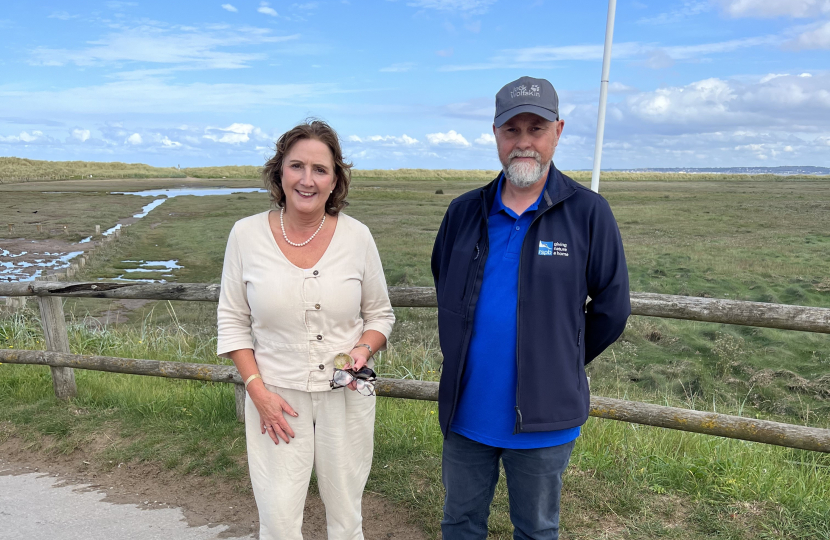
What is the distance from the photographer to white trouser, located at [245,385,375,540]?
262 centimetres

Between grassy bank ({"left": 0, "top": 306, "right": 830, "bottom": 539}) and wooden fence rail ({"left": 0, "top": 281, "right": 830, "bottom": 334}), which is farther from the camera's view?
grassy bank ({"left": 0, "top": 306, "right": 830, "bottom": 539})

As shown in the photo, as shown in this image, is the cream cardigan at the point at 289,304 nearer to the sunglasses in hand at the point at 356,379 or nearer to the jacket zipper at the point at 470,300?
the sunglasses in hand at the point at 356,379

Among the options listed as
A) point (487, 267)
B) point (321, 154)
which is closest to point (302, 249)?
point (321, 154)

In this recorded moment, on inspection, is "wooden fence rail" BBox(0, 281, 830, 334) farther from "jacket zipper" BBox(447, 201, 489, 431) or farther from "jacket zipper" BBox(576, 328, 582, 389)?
"jacket zipper" BBox(447, 201, 489, 431)

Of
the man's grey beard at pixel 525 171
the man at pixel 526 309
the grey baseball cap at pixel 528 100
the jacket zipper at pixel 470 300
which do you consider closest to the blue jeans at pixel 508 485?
the man at pixel 526 309

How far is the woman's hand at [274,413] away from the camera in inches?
102

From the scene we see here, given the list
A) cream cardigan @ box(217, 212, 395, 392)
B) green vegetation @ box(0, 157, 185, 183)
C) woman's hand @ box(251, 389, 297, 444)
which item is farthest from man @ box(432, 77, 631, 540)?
green vegetation @ box(0, 157, 185, 183)

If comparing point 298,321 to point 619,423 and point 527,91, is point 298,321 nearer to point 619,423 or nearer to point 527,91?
point 527,91

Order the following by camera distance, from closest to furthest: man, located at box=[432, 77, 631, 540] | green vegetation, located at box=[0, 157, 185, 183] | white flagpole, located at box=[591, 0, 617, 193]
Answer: man, located at box=[432, 77, 631, 540] → white flagpole, located at box=[591, 0, 617, 193] → green vegetation, located at box=[0, 157, 185, 183]

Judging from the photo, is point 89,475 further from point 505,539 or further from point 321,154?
point 321,154

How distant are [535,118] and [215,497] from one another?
3161mm

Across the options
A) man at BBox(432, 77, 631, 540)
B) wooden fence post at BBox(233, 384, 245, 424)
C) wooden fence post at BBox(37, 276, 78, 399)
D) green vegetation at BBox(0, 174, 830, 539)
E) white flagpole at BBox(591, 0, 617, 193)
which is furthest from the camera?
white flagpole at BBox(591, 0, 617, 193)

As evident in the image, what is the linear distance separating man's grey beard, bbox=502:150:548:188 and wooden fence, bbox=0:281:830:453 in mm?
1457

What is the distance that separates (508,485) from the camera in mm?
2631
